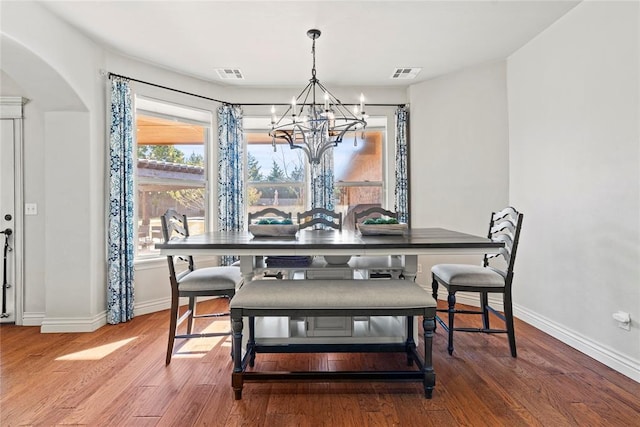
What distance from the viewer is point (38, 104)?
2992 mm

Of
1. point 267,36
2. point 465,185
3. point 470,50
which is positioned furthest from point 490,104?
point 267,36

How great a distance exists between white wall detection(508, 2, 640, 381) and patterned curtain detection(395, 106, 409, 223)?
1.25 meters

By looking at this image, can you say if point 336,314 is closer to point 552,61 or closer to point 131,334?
point 131,334

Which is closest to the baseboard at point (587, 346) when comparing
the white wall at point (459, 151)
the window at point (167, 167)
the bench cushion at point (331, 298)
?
the white wall at point (459, 151)

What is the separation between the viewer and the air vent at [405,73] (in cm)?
382

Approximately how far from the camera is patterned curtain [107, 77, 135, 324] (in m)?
3.25

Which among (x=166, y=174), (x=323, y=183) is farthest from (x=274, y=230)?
(x=166, y=174)

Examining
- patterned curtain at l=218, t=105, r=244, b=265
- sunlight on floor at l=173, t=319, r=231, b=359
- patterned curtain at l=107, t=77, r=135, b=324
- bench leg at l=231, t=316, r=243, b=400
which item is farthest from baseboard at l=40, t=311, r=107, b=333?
bench leg at l=231, t=316, r=243, b=400

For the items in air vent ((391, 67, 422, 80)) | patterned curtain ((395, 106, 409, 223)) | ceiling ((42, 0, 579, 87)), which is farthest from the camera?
patterned curtain ((395, 106, 409, 223))

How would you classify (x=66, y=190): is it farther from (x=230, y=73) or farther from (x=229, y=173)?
(x=230, y=73)

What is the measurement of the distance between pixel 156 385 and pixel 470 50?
394 cm

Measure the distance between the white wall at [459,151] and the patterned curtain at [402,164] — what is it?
3.5 inches

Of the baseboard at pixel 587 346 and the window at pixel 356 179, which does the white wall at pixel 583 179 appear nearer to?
the baseboard at pixel 587 346

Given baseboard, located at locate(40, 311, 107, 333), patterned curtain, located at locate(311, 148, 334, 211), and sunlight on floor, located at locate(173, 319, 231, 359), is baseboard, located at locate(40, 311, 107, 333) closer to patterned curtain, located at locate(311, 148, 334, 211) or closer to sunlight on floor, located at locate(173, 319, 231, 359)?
sunlight on floor, located at locate(173, 319, 231, 359)
